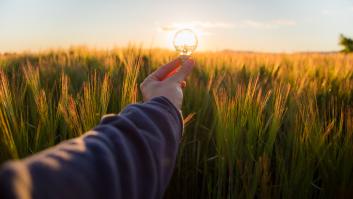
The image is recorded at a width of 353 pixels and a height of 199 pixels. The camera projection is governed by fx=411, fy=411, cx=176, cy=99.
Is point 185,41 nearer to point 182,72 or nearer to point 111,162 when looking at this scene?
point 182,72

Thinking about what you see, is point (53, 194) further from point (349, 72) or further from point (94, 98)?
point (349, 72)

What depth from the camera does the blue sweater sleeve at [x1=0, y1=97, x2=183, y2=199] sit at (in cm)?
36

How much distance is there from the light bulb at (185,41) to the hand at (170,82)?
158 mm

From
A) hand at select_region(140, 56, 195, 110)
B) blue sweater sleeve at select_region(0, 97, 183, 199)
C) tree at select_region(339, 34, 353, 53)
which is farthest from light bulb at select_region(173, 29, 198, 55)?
tree at select_region(339, 34, 353, 53)

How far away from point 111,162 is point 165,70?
405 millimetres

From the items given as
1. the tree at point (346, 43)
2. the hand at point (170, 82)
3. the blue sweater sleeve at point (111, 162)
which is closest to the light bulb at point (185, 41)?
the hand at point (170, 82)

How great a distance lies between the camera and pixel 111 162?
46cm

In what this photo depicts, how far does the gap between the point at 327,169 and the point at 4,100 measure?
0.80 meters

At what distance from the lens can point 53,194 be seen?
37cm

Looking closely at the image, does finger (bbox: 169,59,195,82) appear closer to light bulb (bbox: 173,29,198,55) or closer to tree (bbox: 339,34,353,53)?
light bulb (bbox: 173,29,198,55)

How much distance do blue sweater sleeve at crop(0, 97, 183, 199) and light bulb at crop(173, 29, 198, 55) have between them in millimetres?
357

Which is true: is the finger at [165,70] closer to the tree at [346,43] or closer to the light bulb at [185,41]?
the light bulb at [185,41]

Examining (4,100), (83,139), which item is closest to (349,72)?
(4,100)

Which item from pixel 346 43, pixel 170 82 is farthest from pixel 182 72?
pixel 346 43
